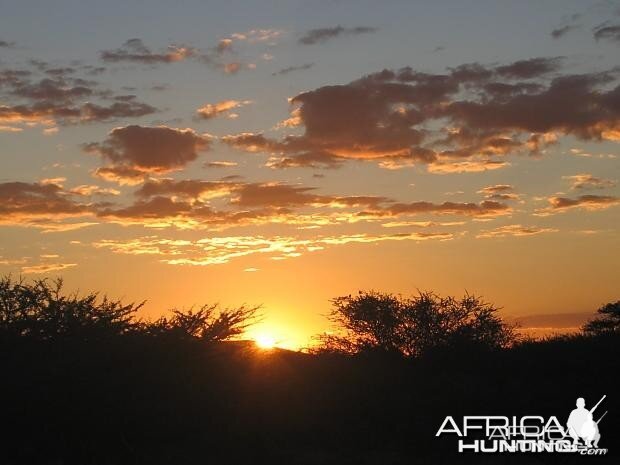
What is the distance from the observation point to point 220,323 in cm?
2897

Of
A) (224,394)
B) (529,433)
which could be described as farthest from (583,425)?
(224,394)

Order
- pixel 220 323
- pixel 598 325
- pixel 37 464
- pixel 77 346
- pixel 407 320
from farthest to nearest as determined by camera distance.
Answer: pixel 598 325
pixel 407 320
pixel 220 323
pixel 77 346
pixel 37 464

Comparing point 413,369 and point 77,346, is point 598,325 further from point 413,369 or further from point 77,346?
point 77,346

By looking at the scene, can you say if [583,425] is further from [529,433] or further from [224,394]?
Result: [224,394]

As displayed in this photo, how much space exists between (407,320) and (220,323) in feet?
50.6

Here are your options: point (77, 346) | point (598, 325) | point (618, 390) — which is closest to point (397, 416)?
point (618, 390)

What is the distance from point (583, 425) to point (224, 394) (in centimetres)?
922

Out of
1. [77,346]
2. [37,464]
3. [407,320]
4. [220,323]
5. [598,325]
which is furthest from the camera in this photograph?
[598,325]

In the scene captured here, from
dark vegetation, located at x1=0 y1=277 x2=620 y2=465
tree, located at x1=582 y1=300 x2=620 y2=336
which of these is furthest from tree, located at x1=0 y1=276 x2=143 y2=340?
tree, located at x1=582 y1=300 x2=620 y2=336

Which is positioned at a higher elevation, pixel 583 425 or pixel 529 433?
pixel 583 425

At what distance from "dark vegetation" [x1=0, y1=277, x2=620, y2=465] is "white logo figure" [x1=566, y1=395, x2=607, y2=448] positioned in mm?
430

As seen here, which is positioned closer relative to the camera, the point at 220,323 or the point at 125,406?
the point at 125,406

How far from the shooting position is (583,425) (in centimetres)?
2411

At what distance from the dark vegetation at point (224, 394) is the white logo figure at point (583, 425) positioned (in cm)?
43
